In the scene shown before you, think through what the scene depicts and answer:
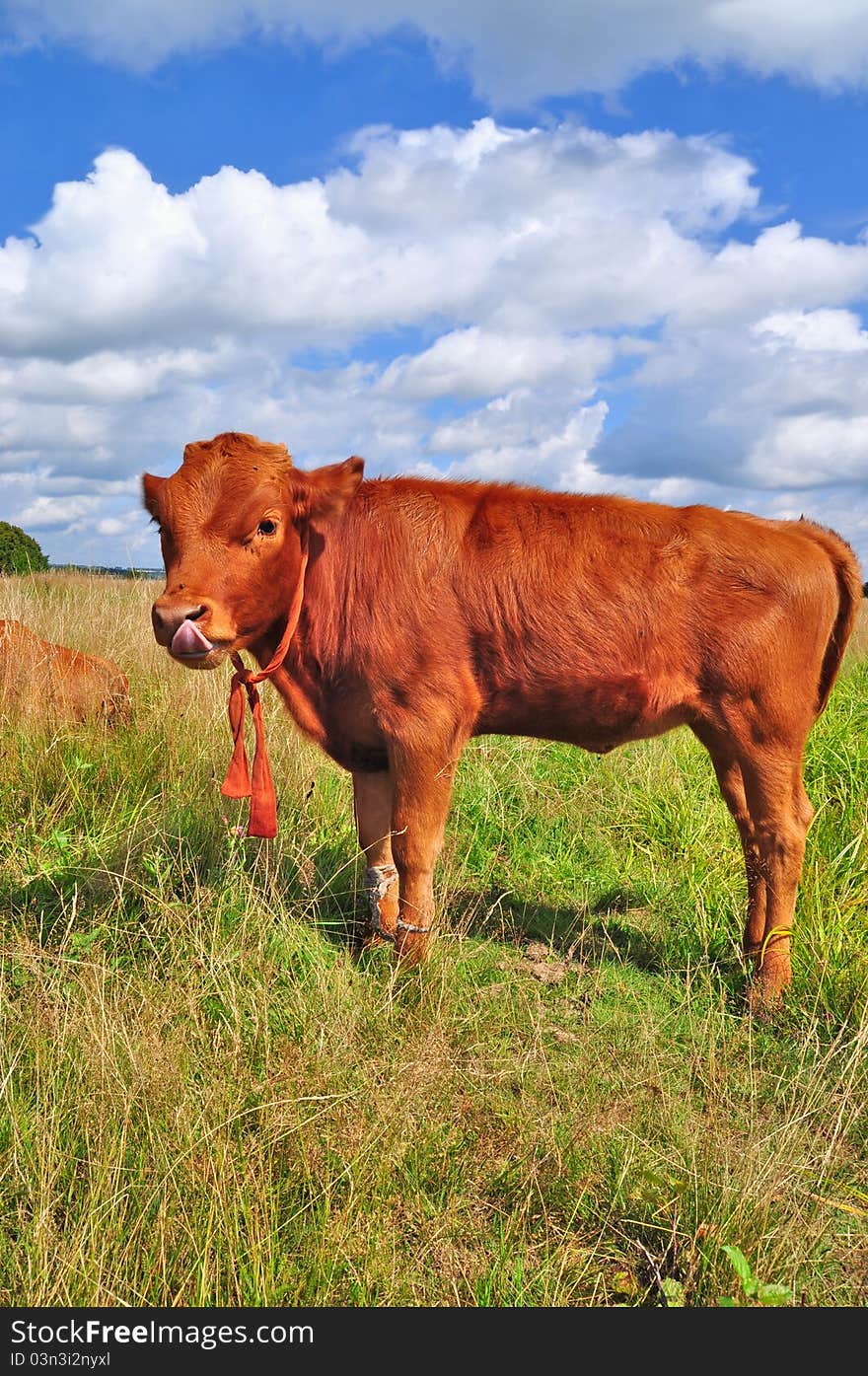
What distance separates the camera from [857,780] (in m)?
6.91

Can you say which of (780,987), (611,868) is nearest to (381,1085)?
(780,987)

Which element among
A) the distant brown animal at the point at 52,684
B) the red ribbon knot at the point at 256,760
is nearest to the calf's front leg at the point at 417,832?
the red ribbon knot at the point at 256,760

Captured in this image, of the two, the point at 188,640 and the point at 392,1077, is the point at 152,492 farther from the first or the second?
the point at 392,1077

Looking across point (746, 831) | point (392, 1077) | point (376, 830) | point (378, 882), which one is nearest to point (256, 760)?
point (376, 830)

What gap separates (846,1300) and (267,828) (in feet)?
9.18

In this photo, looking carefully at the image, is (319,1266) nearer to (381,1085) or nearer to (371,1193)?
(371,1193)

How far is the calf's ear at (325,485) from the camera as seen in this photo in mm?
4152

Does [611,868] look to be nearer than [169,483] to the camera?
No

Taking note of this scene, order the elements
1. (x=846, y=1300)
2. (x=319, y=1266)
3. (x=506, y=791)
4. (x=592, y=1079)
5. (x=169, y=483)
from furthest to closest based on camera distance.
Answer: (x=506, y=791)
(x=169, y=483)
(x=592, y=1079)
(x=846, y=1300)
(x=319, y=1266)

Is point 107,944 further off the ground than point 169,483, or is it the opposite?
point 169,483

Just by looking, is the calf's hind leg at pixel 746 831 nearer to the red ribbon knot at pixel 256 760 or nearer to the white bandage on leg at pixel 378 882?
the white bandage on leg at pixel 378 882

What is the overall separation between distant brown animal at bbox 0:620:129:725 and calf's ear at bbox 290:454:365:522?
3.01 meters

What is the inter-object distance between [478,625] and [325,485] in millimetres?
918

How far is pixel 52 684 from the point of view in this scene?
6.72m
